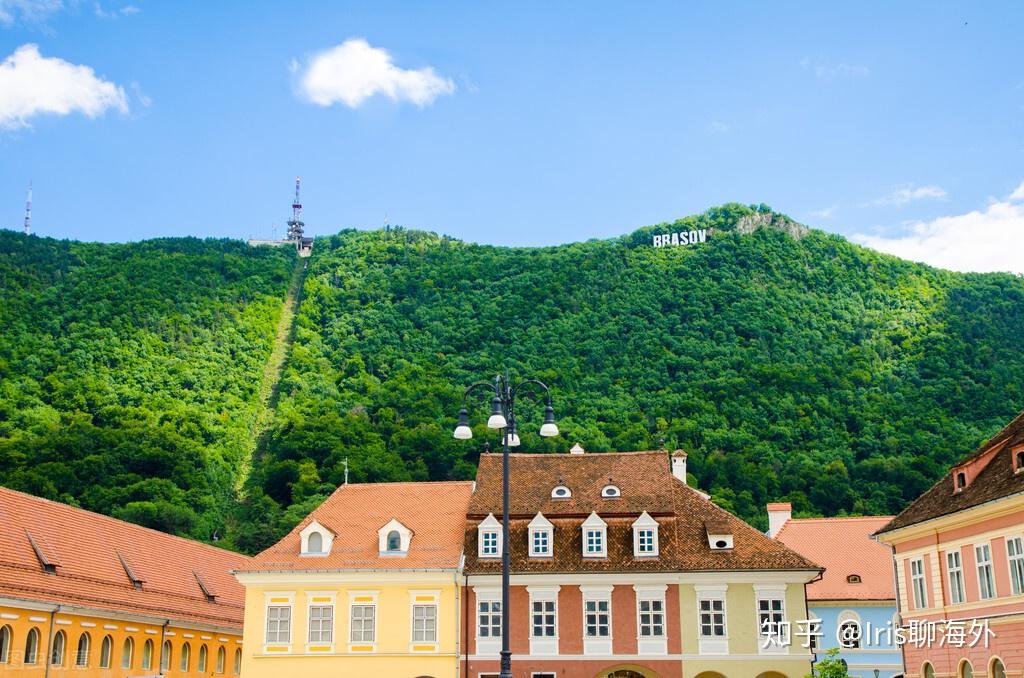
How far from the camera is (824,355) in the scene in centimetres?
10944

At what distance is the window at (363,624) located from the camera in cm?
4147

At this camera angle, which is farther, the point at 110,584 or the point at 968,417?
the point at 968,417

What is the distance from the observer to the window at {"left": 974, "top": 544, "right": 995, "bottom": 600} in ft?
Result: 97.2

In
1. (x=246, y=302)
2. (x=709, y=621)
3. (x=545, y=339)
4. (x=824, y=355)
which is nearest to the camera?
(x=709, y=621)

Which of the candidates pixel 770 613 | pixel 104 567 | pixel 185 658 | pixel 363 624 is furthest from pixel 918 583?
pixel 104 567

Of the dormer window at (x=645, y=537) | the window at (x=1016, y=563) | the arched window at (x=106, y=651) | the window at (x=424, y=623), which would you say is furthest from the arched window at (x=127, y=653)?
the window at (x=1016, y=563)

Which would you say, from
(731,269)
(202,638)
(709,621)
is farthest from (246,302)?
(709,621)

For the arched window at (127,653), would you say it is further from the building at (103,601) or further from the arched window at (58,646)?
the arched window at (58,646)

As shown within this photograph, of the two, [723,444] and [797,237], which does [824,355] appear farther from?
[797,237]

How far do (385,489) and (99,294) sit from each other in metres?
87.5

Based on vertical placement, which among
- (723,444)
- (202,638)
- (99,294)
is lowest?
(202,638)

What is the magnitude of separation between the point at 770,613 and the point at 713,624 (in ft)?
6.98

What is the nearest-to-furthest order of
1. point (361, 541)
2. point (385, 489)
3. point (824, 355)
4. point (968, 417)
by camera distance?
1. point (361, 541)
2. point (385, 489)
3. point (968, 417)
4. point (824, 355)

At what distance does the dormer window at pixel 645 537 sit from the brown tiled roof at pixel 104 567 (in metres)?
19.0
